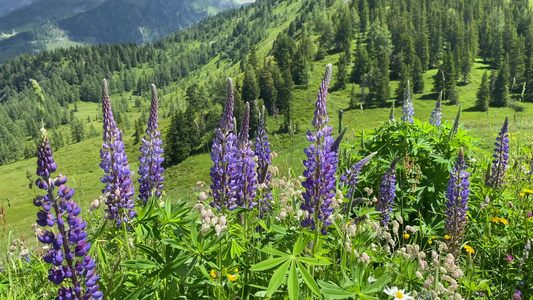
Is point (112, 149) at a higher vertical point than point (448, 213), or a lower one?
higher

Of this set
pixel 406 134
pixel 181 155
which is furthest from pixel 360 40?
pixel 406 134

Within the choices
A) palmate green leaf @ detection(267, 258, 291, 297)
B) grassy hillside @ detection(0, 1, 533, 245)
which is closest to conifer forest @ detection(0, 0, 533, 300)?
palmate green leaf @ detection(267, 258, 291, 297)

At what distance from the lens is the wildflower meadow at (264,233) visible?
9.39 feet

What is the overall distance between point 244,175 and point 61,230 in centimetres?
284

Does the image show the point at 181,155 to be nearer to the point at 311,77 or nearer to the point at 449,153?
the point at 311,77

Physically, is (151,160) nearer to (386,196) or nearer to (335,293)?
(335,293)

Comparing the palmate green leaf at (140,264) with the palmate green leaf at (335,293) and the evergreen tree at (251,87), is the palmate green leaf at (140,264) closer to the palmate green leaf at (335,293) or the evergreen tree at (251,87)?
the palmate green leaf at (335,293)

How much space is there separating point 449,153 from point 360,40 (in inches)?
6004

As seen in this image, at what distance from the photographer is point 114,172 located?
5055mm

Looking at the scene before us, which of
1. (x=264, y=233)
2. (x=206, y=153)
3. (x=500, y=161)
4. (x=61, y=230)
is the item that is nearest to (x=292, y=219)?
Answer: (x=264, y=233)

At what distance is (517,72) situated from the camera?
113 m

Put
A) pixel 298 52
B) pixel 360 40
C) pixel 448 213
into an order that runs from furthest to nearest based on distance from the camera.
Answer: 1. pixel 360 40
2. pixel 298 52
3. pixel 448 213

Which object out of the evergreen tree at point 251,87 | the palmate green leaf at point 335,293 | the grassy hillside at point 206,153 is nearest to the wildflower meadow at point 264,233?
the palmate green leaf at point 335,293

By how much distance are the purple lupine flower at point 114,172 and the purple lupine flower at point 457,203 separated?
5.05m
